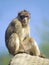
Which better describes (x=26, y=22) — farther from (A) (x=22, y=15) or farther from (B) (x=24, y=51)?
(B) (x=24, y=51)

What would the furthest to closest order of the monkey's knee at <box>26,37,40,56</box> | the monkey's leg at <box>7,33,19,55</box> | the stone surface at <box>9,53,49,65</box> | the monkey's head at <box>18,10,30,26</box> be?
the monkey's head at <box>18,10,30,26</box> → the monkey's knee at <box>26,37,40,56</box> → the monkey's leg at <box>7,33,19,55</box> → the stone surface at <box>9,53,49,65</box>

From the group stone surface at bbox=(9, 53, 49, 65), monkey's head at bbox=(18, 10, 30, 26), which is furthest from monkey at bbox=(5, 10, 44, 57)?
stone surface at bbox=(9, 53, 49, 65)

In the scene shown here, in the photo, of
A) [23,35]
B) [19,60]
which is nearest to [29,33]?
[23,35]

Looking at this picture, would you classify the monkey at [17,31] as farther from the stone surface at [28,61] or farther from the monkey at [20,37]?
the stone surface at [28,61]

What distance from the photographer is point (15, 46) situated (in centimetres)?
1531

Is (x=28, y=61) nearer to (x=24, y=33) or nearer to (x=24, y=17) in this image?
(x=24, y=33)

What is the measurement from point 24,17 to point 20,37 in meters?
0.99

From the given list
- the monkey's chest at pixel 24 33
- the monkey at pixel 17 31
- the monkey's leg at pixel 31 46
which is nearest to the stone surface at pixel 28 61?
the monkey at pixel 17 31

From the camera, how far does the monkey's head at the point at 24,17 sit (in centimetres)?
1586

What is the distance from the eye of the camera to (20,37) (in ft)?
51.1

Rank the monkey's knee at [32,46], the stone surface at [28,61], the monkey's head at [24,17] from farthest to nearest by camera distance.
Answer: the monkey's head at [24,17] < the monkey's knee at [32,46] < the stone surface at [28,61]

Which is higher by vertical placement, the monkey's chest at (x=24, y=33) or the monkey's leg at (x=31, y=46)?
the monkey's chest at (x=24, y=33)

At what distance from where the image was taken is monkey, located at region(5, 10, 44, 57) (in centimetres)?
1537

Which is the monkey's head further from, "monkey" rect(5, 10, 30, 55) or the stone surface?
the stone surface
